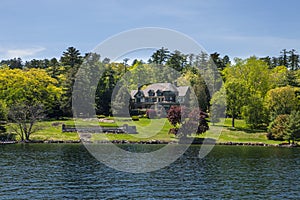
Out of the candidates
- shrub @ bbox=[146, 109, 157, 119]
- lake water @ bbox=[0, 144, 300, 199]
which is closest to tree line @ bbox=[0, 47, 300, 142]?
shrub @ bbox=[146, 109, 157, 119]

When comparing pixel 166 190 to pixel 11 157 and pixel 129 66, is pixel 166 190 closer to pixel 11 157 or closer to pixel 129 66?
pixel 11 157

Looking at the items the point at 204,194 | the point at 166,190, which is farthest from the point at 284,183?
the point at 166,190

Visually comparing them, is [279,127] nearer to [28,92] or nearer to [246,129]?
[246,129]

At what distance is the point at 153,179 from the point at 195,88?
6443 cm

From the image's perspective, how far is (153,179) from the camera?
35594 mm

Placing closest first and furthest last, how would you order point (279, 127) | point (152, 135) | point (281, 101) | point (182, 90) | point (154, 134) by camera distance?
point (279, 127) → point (152, 135) → point (154, 134) → point (281, 101) → point (182, 90)

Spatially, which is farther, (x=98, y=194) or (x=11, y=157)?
(x=11, y=157)

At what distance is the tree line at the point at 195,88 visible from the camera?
8350 cm

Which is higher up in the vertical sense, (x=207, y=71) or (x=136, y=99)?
(x=207, y=71)

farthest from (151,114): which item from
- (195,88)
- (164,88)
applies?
(164,88)

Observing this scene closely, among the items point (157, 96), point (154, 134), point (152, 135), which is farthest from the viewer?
point (157, 96)

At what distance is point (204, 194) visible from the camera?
29.8m

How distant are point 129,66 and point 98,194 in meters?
115

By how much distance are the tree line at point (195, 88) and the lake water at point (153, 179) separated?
28.9 meters
